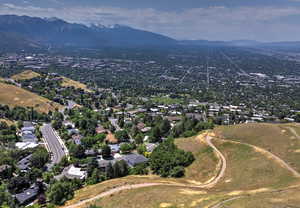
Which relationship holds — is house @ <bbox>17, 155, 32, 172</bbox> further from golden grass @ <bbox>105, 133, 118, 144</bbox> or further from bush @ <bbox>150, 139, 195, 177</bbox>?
bush @ <bbox>150, 139, 195, 177</bbox>

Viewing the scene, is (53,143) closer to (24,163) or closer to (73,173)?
(24,163)

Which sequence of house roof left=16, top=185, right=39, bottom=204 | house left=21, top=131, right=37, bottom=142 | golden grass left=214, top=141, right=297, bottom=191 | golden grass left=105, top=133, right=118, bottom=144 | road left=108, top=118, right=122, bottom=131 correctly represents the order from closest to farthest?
golden grass left=214, top=141, right=297, bottom=191, house roof left=16, top=185, right=39, bottom=204, house left=21, top=131, right=37, bottom=142, golden grass left=105, top=133, right=118, bottom=144, road left=108, top=118, right=122, bottom=131

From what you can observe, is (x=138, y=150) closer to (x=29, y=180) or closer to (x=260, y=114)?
(x=29, y=180)

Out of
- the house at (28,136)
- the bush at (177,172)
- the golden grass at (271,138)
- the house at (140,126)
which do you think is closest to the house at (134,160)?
the bush at (177,172)

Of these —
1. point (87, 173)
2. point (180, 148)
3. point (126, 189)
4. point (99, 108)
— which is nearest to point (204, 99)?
point (99, 108)

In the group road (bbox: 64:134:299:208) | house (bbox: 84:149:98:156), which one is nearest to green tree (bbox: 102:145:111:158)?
house (bbox: 84:149:98:156)

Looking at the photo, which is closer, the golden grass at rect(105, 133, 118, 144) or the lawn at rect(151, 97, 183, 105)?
the golden grass at rect(105, 133, 118, 144)
